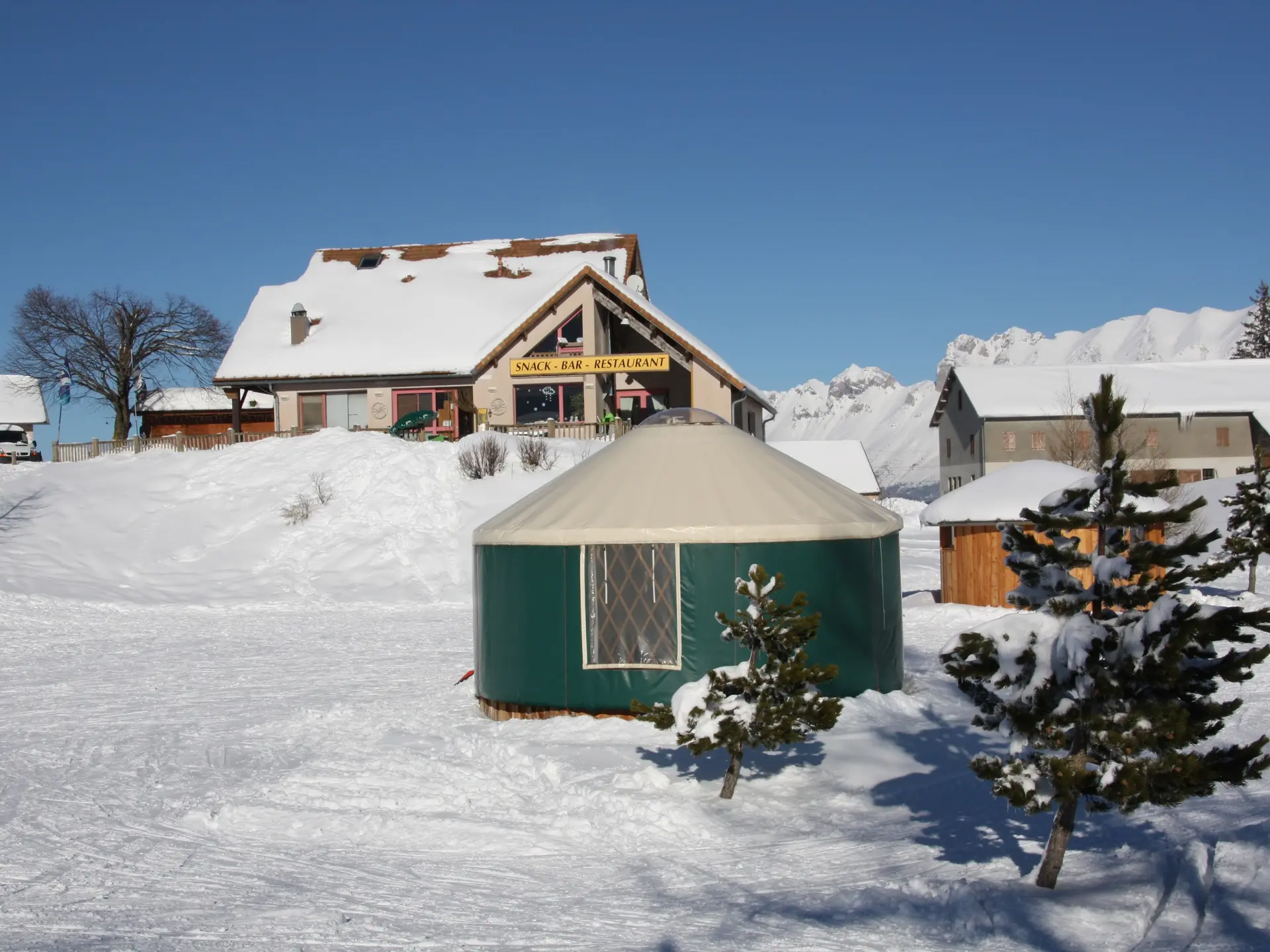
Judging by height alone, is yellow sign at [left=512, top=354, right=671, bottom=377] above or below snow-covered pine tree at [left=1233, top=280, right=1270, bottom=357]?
below

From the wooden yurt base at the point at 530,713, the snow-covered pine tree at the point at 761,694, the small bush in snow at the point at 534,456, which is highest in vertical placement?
the small bush in snow at the point at 534,456

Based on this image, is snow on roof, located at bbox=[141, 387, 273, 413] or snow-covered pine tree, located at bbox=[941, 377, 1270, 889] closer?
snow-covered pine tree, located at bbox=[941, 377, 1270, 889]

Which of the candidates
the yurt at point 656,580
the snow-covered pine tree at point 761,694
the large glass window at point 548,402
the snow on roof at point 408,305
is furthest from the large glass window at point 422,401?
the snow-covered pine tree at point 761,694

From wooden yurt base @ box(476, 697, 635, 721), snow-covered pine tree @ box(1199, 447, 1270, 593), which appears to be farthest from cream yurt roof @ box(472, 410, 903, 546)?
snow-covered pine tree @ box(1199, 447, 1270, 593)

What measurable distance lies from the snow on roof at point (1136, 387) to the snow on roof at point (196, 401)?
987 inches

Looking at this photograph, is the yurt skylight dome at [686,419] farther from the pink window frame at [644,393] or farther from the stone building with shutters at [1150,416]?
the stone building with shutters at [1150,416]

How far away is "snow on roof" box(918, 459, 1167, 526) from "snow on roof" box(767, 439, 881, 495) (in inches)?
786

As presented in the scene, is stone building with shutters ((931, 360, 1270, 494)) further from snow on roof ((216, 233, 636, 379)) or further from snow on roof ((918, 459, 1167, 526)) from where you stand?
snow on roof ((918, 459, 1167, 526))

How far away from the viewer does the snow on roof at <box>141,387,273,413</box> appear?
131 ft

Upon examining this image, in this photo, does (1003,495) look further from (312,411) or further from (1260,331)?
(1260,331)

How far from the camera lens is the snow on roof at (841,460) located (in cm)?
3747

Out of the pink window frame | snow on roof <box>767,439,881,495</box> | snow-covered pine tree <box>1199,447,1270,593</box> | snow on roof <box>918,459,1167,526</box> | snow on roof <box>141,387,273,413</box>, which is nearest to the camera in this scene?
snow on roof <box>918,459,1167,526</box>

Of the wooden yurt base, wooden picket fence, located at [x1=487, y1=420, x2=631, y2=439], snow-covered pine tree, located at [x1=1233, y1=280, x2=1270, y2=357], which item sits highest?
snow-covered pine tree, located at [x1=1233, y1=280, x2=1270, y2=357]

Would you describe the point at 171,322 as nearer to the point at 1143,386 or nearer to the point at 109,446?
the point at 109,446
